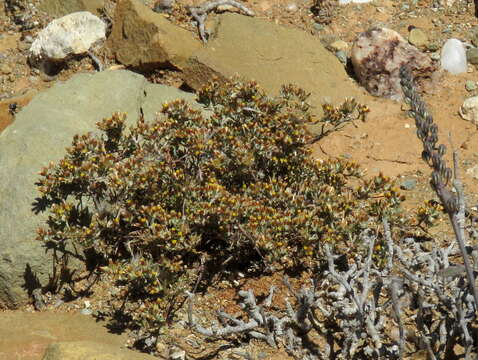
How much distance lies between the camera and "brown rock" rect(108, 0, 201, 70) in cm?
673

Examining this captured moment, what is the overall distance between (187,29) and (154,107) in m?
1.94

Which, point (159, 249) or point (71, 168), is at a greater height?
point (71, 168)

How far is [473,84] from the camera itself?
262 inches

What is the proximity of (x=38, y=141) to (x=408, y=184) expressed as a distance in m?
3.37

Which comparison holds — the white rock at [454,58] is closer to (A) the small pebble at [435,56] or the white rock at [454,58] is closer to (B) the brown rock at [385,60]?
(A) the small pebble at [435,56]

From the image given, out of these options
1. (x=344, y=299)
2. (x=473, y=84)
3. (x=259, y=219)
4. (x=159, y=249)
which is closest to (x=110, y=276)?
(x=159, y=249)

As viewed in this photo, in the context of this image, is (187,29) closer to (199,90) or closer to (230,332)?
(199,90)

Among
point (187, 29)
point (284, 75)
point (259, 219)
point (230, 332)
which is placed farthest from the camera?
point (187, 29)

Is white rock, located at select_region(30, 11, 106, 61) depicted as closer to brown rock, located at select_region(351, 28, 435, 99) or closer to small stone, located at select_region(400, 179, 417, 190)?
brown rock, located at select_region(351, 28, 435, 99)

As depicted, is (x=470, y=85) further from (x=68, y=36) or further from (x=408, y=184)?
(x=68, y=36)

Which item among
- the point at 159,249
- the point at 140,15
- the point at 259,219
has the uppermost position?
the point at 140,15

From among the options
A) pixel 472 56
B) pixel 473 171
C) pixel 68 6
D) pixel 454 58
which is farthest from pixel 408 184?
A: pixel 68 6

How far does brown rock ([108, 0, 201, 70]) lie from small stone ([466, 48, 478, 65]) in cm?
306

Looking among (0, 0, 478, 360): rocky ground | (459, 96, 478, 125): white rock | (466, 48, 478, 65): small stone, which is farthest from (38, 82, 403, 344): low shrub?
(466, 48, 478, 65): small stone
